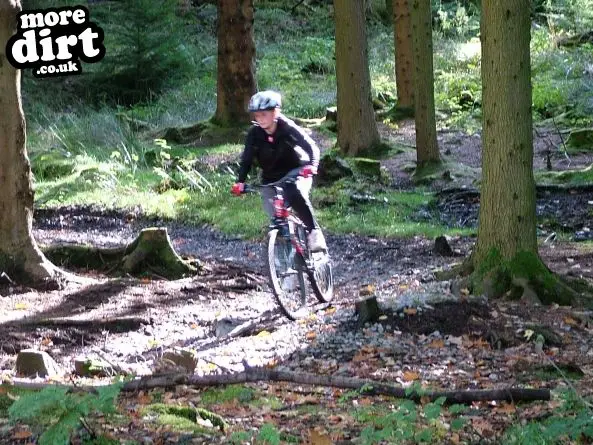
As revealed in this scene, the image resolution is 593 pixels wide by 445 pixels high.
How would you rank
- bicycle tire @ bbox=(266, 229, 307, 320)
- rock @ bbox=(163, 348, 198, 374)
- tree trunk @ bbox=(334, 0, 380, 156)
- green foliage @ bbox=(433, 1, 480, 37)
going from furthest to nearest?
green foliage @ bbox=(433, 1, 480, 37), tree trunk @ bbox=(334, 0, 380, 156), bicycle tire @ bbox=(266, 229, 307, 320), rock @ bbox=(163, 348, 198, 374)

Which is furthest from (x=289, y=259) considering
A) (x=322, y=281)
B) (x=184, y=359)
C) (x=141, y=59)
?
(x=141, y=59)

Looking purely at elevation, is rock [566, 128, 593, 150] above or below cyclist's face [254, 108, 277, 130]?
below

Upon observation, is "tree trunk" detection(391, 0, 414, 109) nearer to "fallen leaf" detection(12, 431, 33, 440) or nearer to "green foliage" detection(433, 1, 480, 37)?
"green foliage" detection(433, 1, 480, 37)

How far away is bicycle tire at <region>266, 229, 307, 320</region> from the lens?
26.3 feet

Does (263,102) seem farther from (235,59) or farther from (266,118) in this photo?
(235,59)

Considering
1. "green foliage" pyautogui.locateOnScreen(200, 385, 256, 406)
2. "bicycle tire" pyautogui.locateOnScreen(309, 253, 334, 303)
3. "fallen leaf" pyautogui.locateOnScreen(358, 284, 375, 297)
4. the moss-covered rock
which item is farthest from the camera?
the moss-covered rock

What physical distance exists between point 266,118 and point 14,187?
291 cm

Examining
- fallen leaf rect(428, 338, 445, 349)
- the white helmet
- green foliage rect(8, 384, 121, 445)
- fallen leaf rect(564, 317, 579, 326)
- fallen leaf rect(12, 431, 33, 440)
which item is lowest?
fallen leaf rect(564, 317, 579, 326)

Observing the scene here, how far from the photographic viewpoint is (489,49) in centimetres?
796

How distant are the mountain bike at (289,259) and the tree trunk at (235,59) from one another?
12581 mm

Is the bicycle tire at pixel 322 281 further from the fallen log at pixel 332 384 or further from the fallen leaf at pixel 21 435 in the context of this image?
the fallen leaf at pixel 21 435

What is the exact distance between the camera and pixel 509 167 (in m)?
8.02

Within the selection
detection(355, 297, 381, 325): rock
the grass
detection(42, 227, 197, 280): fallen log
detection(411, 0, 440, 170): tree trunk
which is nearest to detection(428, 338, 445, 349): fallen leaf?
detection(355, 297, 381, 325): rock

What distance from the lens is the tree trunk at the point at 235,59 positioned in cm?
2034
